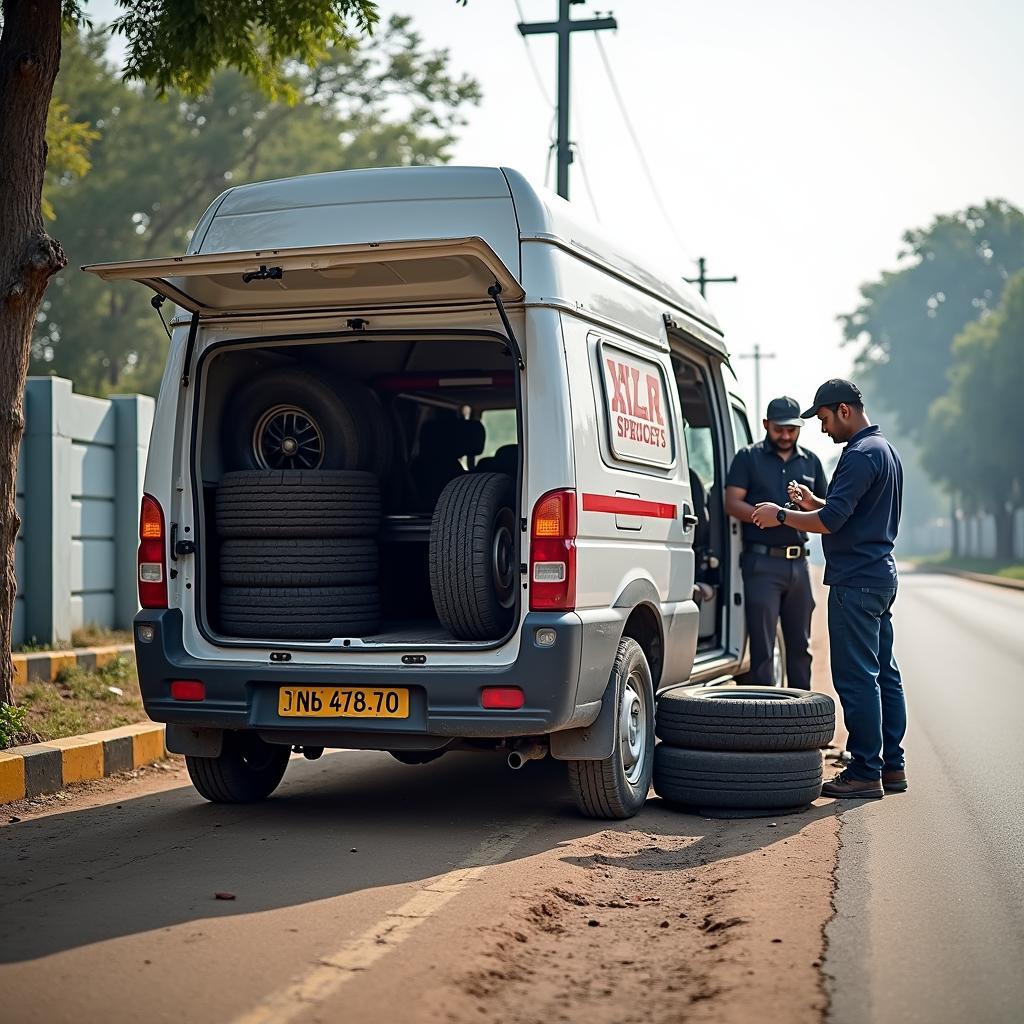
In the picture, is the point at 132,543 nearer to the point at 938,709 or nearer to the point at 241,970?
the point at 938,709

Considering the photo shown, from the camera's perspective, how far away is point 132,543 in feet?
40.6

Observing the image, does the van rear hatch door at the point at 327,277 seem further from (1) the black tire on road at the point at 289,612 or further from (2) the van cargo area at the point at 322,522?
(1) the black tire on road at the point at 289,612

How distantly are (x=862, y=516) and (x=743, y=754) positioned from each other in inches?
58.4

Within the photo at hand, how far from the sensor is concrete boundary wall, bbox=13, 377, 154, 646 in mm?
11062

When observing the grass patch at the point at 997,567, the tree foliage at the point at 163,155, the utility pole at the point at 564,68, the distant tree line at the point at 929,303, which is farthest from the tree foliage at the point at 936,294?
the utility pole at the point at 564,68

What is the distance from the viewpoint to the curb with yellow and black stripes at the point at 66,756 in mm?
7214

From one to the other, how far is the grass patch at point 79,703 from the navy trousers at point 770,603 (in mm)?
3943

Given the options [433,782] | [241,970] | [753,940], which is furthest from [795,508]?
[241,970]

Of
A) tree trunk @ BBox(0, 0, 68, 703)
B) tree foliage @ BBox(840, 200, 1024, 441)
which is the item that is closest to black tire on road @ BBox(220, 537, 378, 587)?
tree trunk @ BBox(0, 0, 68, 703)

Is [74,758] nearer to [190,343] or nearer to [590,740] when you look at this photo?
[190,343]

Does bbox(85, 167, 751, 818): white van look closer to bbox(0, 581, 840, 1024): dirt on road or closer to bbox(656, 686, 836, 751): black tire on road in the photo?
bbox(656, 686, 836, 751): black tire on road

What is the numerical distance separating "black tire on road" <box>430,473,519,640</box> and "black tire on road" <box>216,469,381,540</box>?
525 millimetres

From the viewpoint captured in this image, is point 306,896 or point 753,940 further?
point 306,896

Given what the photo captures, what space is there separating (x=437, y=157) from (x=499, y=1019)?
29579mm
